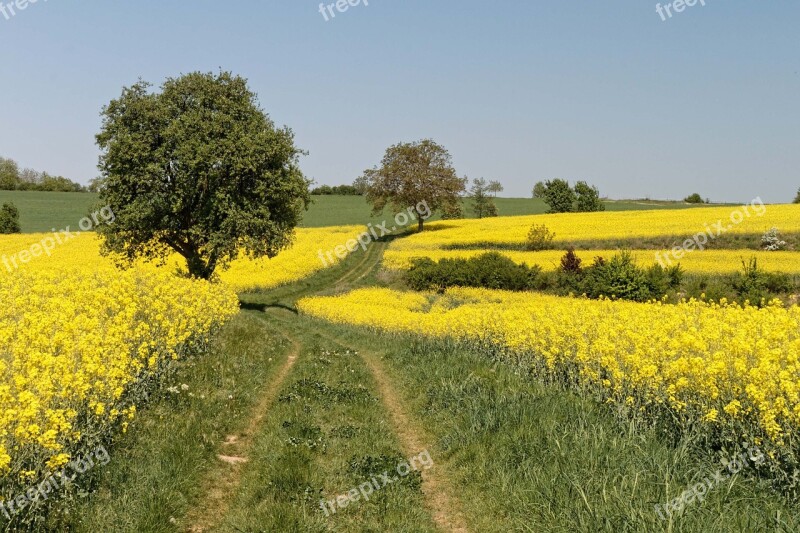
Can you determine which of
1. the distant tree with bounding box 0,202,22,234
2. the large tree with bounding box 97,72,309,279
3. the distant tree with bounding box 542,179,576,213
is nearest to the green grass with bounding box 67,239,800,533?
the large tree with bounding box 97,72,309,279

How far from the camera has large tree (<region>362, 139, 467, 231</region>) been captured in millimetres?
73900

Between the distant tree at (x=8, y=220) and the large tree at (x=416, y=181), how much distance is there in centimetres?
4711

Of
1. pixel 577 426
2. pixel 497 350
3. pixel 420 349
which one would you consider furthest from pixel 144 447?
pixel 497 350

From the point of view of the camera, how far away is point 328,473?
7414 mm

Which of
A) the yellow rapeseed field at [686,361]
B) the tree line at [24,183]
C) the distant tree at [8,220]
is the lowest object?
the yellow rapeseed field at [686,361]

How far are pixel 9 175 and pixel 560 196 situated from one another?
132 m

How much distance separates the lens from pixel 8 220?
70000 mm

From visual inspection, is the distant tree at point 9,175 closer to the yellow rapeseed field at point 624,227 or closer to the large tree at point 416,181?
the large tree at point 416,181

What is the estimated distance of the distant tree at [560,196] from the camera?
3772 inches

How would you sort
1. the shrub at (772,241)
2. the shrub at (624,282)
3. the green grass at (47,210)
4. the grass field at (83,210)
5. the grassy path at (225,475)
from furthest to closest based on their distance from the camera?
the grass field at (83,210) → the green grass at (47,210) → the shrub at (772,241) → the shrub at (624,282) → the grassy path at (225,475)

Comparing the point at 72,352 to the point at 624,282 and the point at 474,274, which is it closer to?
the point at 624,282

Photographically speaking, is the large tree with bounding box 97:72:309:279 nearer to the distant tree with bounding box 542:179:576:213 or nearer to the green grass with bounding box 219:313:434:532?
the green grass with bounding box 219:313:434:532

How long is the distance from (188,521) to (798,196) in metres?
123

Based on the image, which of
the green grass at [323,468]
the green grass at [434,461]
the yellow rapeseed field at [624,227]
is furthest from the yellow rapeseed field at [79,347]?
the yellow rapeseed field at [624,227]
